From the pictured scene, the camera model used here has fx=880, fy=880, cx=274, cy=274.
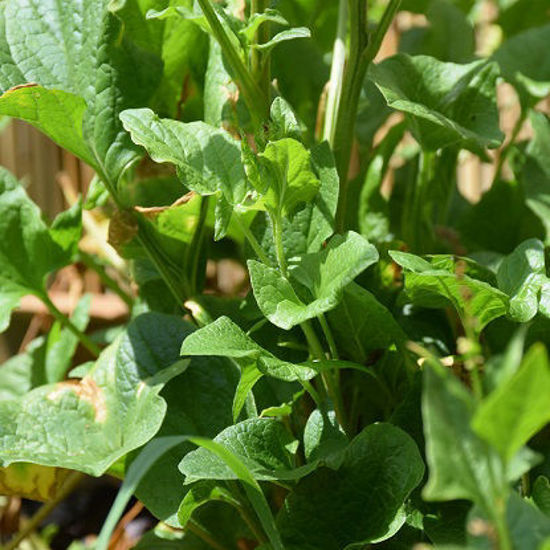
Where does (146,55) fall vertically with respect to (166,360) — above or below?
above

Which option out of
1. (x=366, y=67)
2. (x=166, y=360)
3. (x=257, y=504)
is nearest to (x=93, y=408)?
(x=166, y=360)

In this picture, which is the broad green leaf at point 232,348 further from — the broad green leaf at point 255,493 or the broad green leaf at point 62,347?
the broad green leaf at point 62,347

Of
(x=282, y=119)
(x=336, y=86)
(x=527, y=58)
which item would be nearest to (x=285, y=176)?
(x=282, y=119)

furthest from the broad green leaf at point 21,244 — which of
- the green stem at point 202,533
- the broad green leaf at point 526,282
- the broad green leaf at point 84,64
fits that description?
the broad green leaf at point 526,282

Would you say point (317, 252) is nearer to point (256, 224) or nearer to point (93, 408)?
point (256, 224)

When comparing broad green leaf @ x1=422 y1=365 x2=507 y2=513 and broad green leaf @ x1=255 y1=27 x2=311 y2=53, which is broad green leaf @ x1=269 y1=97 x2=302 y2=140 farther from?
broad green leaf @ x1=422 y1=365 x2=507 y2=513

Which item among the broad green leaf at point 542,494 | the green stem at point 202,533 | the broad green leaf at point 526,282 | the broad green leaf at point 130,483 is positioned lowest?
the green stem at point 202,533
